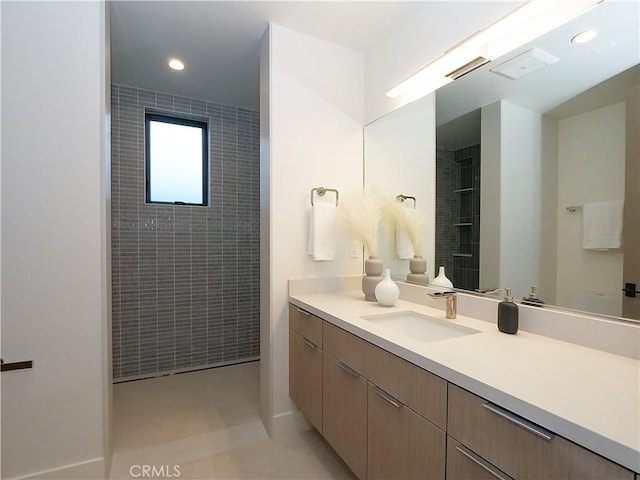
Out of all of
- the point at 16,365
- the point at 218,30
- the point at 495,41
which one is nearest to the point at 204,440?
the point at 16,365

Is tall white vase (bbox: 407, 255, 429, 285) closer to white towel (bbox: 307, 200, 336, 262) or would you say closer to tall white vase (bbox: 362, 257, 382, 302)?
tall white vase (bbox: 362, 257, 382, 302)

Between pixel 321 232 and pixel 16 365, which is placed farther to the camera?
pixel 321 232

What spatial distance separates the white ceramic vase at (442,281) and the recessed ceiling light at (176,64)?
232 cm

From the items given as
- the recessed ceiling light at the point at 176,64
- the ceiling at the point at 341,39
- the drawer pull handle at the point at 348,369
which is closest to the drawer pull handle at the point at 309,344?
the drawer pull handle at the point at 348,369

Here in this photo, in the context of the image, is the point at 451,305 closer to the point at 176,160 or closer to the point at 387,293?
the point at 387,293

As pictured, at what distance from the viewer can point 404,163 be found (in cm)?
201

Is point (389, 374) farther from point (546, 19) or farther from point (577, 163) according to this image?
point (546, 19)

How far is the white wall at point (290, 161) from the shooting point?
1.92m

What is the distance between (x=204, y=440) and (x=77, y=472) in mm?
630

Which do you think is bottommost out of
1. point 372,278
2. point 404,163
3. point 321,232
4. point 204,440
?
point 204,440

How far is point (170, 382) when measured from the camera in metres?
2.67

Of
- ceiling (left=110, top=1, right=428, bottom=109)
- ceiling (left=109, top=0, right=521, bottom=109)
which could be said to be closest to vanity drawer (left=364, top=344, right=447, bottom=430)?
ceiling (left=109, top=0, right=521, bottom=109)

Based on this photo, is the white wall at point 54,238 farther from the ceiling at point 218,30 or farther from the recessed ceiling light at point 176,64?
the recessed ceiling light at point 176,64

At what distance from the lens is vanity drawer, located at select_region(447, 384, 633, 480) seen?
598mm
